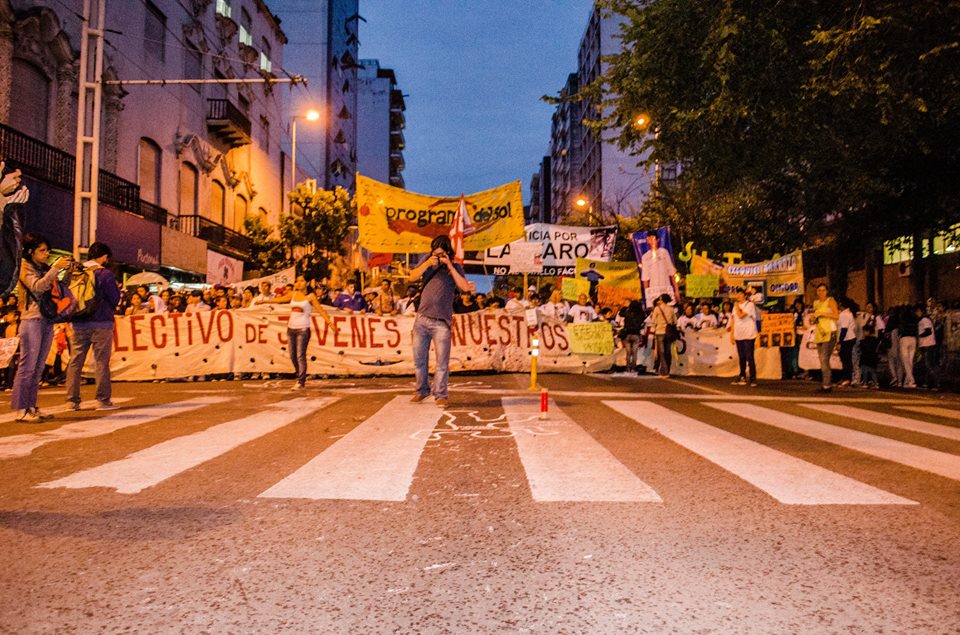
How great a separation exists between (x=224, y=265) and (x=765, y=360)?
926 inches

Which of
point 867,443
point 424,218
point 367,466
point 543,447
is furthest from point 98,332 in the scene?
point 867,443

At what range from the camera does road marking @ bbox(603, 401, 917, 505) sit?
387 centimetres

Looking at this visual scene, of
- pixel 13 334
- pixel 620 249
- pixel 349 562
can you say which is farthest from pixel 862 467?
pixel 620 249

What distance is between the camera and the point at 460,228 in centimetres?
1362

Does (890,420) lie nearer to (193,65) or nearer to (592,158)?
(193,65)

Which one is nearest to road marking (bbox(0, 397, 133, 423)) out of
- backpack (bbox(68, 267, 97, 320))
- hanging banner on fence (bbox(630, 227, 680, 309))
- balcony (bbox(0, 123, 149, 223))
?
backpack (bbox(68, 267, 97, 320))

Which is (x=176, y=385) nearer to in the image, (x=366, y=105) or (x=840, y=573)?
(x=840, y=573)

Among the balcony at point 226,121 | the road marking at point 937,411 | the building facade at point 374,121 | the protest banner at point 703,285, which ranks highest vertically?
the building facade at point 374,121

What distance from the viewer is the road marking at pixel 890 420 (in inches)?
266

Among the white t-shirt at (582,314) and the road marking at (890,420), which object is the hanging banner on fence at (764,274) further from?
the road marking at (890,420)

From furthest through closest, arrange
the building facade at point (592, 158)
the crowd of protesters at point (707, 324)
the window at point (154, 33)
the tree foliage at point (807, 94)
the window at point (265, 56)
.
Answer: the building facade at point (592, 158)
the window at point (265, 56)
the window at point (154, 33)
the crowd of protesters at point (707, 324)
the tree foliage at point (807, 94)

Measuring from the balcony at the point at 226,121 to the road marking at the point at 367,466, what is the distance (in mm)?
27039

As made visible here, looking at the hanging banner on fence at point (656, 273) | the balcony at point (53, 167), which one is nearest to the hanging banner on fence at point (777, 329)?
the hanging banner on fence at point (656, 273)

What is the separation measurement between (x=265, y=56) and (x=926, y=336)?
35.4m
